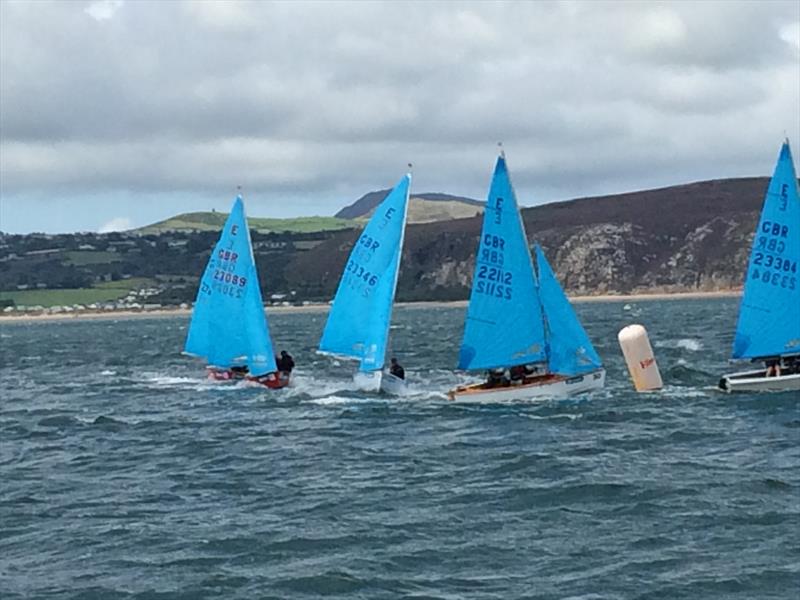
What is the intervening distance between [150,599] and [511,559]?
5.35 meters

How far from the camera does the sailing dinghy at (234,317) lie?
4541 cm

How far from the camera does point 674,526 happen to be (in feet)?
67.5

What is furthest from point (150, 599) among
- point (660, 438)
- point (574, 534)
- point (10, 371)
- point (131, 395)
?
point (10, 371)

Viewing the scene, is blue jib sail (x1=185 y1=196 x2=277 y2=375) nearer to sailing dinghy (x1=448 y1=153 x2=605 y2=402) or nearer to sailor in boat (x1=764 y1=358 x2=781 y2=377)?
sailing dinghy (x1=448 y1=153 x2=605 y2=402)

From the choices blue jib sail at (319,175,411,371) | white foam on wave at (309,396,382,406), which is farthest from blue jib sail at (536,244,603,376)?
white foam on wave at (309,396,382,406)

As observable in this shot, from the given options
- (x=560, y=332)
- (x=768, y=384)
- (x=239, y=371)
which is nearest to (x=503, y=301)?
(x=560, y=332)

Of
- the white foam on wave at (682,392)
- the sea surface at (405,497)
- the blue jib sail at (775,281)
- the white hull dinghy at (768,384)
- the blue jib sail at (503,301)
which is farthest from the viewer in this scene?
the white foam on wave at (682,392)

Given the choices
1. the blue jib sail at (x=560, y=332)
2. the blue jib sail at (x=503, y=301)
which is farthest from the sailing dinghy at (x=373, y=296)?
the blue jib sail at (x=560, y=332)

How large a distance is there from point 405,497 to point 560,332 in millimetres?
15469

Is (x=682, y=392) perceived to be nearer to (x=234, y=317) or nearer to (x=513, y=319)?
(x=513, y=319)

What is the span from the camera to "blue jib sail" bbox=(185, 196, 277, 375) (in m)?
45.4

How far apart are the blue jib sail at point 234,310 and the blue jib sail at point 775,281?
16801mm

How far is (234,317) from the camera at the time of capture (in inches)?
1842

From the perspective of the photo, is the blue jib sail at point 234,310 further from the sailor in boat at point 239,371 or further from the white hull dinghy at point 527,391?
the white hull dinghy at point 527,391
